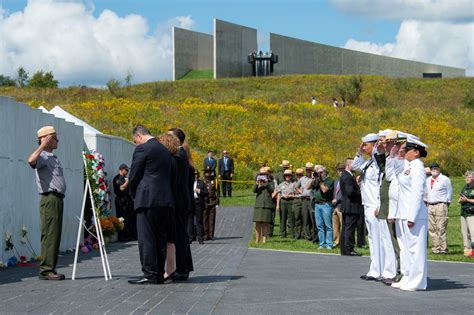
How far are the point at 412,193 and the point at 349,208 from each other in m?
7.38

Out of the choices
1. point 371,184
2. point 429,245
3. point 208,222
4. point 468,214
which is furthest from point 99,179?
point 371,184

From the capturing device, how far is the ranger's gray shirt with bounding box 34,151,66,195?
521 inches

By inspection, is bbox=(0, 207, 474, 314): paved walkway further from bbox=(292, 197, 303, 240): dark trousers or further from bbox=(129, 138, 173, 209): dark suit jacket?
bbox=(292, 197, 303, 240): dark trousers

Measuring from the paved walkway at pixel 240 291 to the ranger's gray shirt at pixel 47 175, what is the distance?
1.26 meters

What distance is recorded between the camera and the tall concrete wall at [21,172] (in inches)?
636

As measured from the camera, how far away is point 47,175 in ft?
43.5

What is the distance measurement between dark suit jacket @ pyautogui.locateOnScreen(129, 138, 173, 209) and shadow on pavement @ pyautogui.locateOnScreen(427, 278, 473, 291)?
146 inches

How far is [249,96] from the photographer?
239 feet

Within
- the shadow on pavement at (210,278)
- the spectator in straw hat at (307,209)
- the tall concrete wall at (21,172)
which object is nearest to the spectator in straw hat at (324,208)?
the spectator in straw hat at (307,209)

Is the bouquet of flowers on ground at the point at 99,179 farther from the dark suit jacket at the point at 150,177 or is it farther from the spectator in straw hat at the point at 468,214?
the dark suit jacket at the point at 150,177

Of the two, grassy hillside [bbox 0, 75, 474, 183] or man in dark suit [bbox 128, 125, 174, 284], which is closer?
man in dark suit [bbox 128, 125, 174, 284]

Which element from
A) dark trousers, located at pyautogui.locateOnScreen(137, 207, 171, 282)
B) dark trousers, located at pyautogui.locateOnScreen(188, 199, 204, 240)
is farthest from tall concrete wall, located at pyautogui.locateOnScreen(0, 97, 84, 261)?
dark trousers, located at pyautogui.locateOnScreen(188, 199, 204, 240)

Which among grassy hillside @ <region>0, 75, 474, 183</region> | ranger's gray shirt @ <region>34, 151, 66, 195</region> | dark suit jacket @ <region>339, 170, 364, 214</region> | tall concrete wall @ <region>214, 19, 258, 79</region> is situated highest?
tall concrete wall @ <region>214, 19, 258, 79</region>

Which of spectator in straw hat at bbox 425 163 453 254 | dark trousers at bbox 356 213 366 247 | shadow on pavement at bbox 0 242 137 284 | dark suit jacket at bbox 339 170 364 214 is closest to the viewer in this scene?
shadow on pavement at bbox 0 242 137 284
